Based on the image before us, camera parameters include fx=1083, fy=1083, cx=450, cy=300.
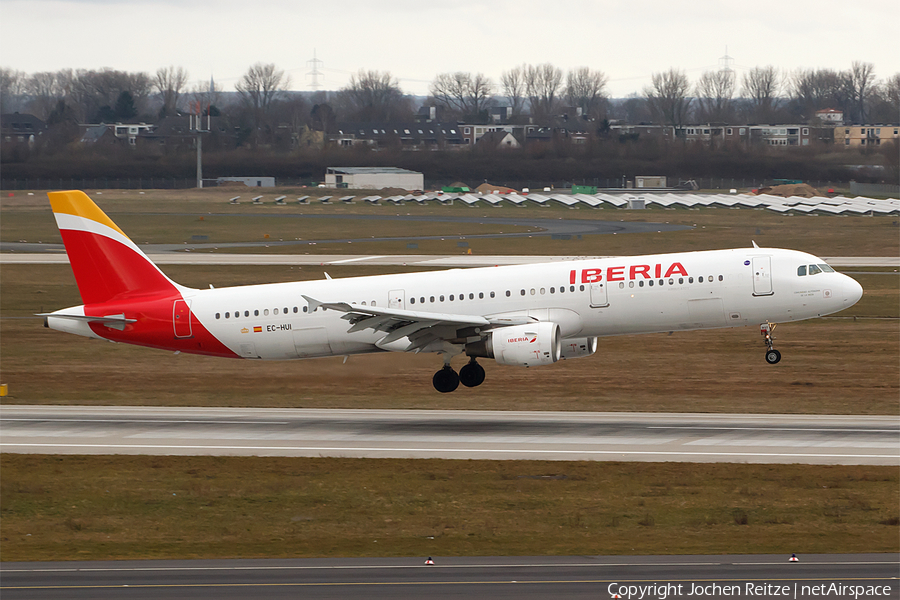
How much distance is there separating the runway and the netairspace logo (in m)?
12.9

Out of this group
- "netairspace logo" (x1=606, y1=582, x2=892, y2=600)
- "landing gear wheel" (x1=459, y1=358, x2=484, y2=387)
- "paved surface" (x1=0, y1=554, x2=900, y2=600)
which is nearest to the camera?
"netairspace logo" (x1=606, y1=582, x2=892, y2=600)

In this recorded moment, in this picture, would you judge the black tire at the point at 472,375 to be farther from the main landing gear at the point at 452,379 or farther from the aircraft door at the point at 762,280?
the aircraft door at the point at 762,280

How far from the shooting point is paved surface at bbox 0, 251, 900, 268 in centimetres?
9356

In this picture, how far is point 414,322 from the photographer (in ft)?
135

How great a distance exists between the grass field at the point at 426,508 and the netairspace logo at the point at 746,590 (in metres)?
3.61

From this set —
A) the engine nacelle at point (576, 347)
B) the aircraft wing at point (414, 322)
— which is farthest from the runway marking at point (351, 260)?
the engine nacelle at point (576, 347)

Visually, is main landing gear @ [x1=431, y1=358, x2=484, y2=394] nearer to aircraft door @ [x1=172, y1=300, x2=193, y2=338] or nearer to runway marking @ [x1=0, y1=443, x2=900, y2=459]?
runway marking @ [x1=0, y1=443, x2=900, y2=459]

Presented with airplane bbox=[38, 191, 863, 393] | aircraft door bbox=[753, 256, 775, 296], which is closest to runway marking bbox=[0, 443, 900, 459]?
airplane bbox=[38, 191, 863, 393]

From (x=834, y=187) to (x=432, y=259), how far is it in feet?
404

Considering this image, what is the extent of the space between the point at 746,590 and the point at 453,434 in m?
19.2

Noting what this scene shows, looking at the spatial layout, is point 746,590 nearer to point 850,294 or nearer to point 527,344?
point 527,344

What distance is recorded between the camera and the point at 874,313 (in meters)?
70.9

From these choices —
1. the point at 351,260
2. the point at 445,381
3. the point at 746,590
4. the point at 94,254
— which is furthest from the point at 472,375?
the point at 351,260

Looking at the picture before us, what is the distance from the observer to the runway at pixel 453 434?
36469 mm
